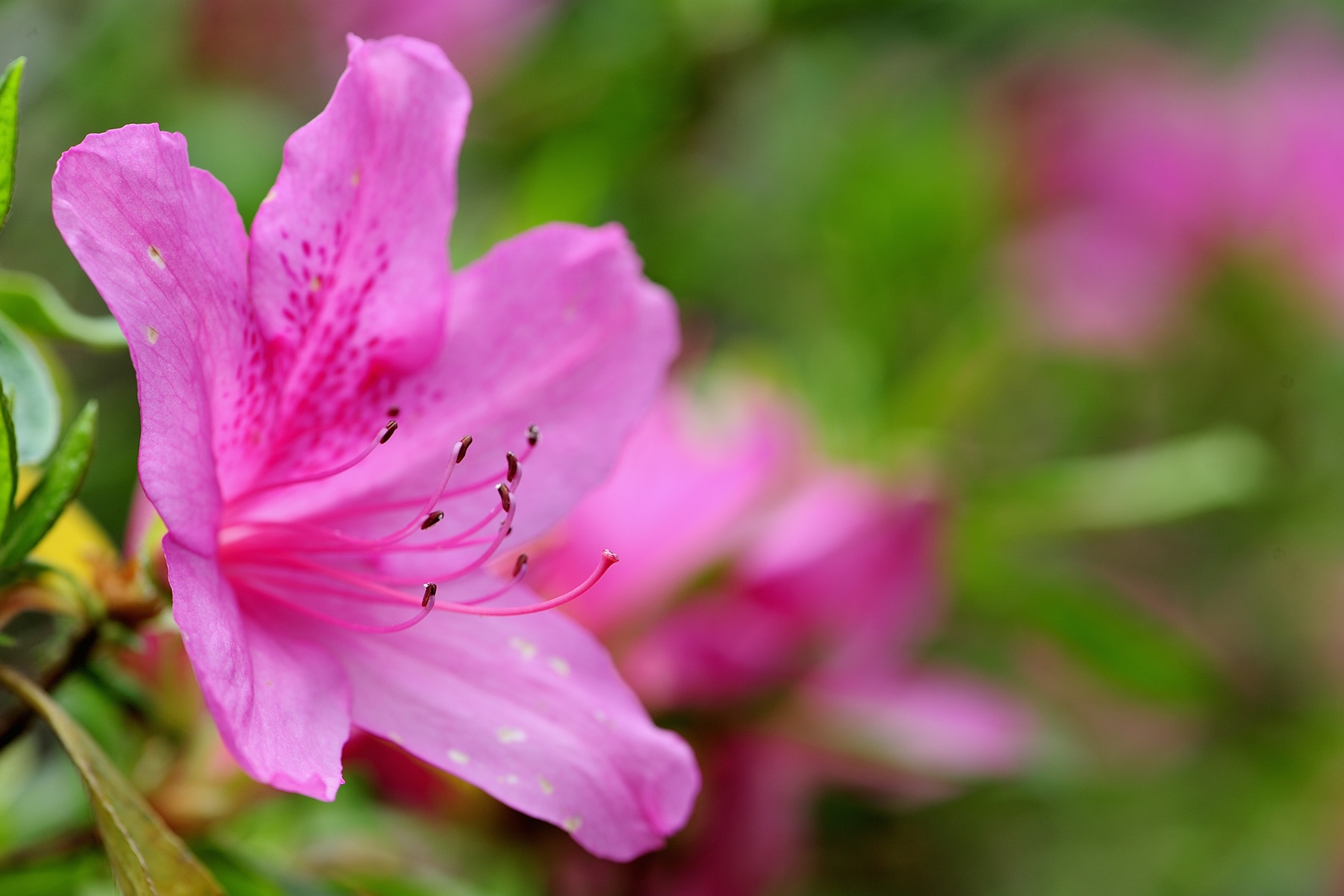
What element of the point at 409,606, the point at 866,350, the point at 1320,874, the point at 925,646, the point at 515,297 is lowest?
the point at 1320,874

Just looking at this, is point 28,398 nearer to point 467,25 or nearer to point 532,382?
point 532,382

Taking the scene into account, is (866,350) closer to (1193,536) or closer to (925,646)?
(925,646)

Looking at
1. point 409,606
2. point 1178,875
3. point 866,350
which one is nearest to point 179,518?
point 409,606

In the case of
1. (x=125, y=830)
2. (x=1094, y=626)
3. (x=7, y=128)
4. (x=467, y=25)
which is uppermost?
(x=7, y=128)

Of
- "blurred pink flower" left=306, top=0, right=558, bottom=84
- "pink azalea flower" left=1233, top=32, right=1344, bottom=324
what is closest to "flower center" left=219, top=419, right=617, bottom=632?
"blurred pink flower" left=306, top=0, right=558, bottom=84

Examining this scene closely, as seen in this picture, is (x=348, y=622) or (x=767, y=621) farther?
(x=767, y=621)

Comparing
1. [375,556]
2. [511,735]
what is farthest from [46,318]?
[511,735]
